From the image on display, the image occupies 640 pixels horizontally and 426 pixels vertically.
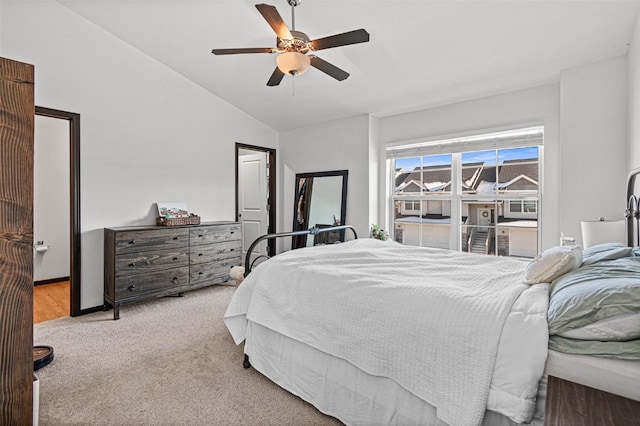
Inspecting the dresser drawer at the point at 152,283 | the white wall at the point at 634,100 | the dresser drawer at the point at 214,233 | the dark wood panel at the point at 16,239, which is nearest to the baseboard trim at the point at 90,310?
the dresser drawer at the point at 152,283

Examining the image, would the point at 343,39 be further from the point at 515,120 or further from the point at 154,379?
the point at 154,379

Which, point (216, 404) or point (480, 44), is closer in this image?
point (216, 404)

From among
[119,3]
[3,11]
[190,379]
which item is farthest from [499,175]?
[3,11]

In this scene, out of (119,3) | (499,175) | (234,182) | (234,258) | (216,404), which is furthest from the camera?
(234,182)

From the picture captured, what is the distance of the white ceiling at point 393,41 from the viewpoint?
8.61 ft

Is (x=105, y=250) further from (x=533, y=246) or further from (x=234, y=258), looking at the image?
(x=533, y=246)

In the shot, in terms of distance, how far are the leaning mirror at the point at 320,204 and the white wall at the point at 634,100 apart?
310cm

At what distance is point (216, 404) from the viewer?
1930 mm

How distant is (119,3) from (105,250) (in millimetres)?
2532

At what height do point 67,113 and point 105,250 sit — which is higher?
A: point 67,113

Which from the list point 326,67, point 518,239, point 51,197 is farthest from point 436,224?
point 51,197

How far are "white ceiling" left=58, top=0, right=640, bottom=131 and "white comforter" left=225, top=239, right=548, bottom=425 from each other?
2.00 metres

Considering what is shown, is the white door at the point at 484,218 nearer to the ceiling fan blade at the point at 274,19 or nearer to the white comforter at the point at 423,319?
the white comforter at the point at 423,319

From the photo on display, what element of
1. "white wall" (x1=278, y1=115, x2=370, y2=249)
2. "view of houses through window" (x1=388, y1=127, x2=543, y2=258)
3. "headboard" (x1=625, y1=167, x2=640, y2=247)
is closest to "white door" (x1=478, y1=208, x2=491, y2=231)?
"view of houses through window" (x1=388, y1=127, x2=543, y2=258)
